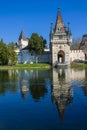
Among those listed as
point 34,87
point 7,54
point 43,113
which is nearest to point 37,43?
point 7,54

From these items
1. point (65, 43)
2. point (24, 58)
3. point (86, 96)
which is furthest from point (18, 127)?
point (24, 58)

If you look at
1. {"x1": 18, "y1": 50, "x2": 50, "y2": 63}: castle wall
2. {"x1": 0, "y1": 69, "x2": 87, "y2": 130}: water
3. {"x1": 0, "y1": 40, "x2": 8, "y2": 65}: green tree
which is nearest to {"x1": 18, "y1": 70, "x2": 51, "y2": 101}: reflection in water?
{"x1": 0, "y1": 69, "x2": 87, "y2": 130}: water

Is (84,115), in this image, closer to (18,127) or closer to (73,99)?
(18,127)

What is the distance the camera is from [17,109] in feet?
56.3

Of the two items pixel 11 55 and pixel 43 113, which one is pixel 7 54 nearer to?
pixel 11 55

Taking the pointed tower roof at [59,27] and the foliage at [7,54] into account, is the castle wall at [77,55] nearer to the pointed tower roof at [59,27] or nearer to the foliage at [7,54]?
the pointed tower roof at [59,27]

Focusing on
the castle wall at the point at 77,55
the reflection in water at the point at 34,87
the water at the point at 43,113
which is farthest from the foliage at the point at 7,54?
the water at the point at 43,113

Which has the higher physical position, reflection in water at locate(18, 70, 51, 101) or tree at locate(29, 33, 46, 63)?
tree at locate(29, 33, 46, 63)

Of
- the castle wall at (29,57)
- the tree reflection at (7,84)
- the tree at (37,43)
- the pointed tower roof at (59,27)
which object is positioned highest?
the pointed tower roof at (59,27)

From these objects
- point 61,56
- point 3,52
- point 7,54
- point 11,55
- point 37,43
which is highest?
point 37,43

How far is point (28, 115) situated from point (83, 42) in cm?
11120

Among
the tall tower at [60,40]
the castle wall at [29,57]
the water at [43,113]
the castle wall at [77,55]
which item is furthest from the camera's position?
the castle wall at [77,55]

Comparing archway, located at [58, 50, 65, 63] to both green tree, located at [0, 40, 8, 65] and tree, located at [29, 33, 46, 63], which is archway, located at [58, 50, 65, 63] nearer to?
tree, located at [29, 33, 46, 63]

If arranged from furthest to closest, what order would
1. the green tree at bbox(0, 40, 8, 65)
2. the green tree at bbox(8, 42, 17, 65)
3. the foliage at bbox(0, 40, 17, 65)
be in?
1. the green tree at bbox(8, 42, 17, 65)
2. the foliage at bbox(0, 40, 17, 65)
3. the green tree at bbox(0, 40, 8, 65)
